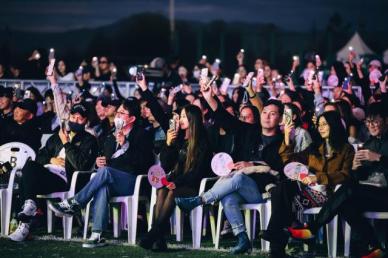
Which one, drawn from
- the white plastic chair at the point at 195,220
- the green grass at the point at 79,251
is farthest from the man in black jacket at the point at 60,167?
the white plastic chair at the point at 195,220

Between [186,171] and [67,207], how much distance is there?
1.27 meters

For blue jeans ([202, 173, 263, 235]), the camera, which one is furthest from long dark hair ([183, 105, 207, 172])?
the camera

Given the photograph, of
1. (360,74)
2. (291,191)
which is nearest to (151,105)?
(291,191)

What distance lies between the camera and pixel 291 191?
10008 mm

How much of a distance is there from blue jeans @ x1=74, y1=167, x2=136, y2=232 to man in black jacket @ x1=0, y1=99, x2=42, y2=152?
200cm

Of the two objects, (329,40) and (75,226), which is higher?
(329,40)

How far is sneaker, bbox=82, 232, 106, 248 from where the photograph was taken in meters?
10.8

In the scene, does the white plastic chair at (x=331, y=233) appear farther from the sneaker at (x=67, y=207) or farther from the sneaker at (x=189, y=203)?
the sneaker at (x=67, y=207)

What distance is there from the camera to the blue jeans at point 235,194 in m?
10.4

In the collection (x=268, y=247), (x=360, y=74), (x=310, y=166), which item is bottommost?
(x=268, y=247)

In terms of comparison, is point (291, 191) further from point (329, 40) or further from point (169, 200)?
point (329, 40)

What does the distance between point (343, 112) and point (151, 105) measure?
7.33 feet

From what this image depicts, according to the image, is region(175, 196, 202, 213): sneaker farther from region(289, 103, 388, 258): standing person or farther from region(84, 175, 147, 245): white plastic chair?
region(289, 103, 388, 258): standing person

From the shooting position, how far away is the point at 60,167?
12031 millimetres
